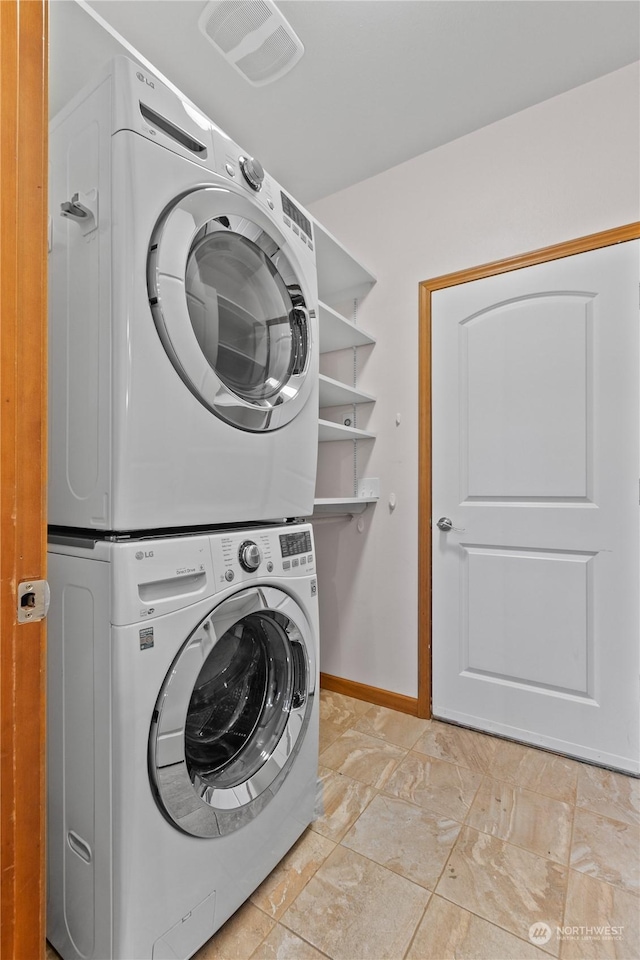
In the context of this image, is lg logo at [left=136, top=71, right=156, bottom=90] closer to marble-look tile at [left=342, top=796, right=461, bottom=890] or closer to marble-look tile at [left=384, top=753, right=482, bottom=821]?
marble-look tile at [left=342, top=796, right=461, bottom=890]

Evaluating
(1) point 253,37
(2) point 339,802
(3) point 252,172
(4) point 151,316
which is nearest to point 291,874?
(2) point 339,802

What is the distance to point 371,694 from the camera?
2.24 meters

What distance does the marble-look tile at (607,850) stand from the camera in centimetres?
124

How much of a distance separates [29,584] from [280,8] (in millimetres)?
1871

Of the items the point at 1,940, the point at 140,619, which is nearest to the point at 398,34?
the point at 140,619

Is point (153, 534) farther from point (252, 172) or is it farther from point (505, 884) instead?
point (505, 884)

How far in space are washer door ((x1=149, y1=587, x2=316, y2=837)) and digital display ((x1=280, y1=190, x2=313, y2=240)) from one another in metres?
1.10

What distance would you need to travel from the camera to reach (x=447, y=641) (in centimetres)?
207

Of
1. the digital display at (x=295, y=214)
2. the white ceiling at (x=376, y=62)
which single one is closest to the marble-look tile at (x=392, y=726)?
the digital display at (x=295, y=214)

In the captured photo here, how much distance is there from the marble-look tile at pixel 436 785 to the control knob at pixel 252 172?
1953 mm

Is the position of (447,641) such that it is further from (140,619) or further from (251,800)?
(140,619)

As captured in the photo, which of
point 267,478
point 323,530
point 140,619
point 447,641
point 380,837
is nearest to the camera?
point 140,619

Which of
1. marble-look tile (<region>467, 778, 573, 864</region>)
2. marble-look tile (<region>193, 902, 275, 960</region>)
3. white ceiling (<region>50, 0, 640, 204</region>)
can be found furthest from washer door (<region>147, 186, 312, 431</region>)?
marble-look tile (<region>467, 778, 573, 864</region>)

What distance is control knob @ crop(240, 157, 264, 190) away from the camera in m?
1.17
